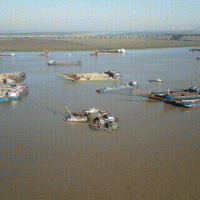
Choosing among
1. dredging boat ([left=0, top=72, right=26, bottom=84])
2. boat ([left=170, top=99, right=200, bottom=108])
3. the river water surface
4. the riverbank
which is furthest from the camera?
the riverbank

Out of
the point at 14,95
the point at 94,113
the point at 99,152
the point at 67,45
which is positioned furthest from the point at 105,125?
the point at 67,45

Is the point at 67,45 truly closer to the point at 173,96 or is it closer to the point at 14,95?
the point at 14,95

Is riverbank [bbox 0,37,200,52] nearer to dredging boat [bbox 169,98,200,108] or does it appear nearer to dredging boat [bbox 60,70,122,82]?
dredging boat [bbox 60,70,122,82]

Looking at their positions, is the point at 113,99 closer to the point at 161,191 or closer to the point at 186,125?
the point at 186,125

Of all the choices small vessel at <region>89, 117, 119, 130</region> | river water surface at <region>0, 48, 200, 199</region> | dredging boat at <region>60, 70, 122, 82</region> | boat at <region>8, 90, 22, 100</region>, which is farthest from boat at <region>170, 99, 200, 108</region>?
dredging boat at <region>60, 70, 122, 82</region>

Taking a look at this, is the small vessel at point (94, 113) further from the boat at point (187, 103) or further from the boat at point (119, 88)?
the boat at point (119, 88)

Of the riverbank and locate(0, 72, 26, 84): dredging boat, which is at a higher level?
locate(0, 72, 26, 84): dredging boat

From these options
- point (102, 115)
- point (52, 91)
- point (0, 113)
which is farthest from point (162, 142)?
point (52, 91)

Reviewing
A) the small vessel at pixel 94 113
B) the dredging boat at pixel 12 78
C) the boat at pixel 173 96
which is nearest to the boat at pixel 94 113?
the small vessel at pixel 94 113
